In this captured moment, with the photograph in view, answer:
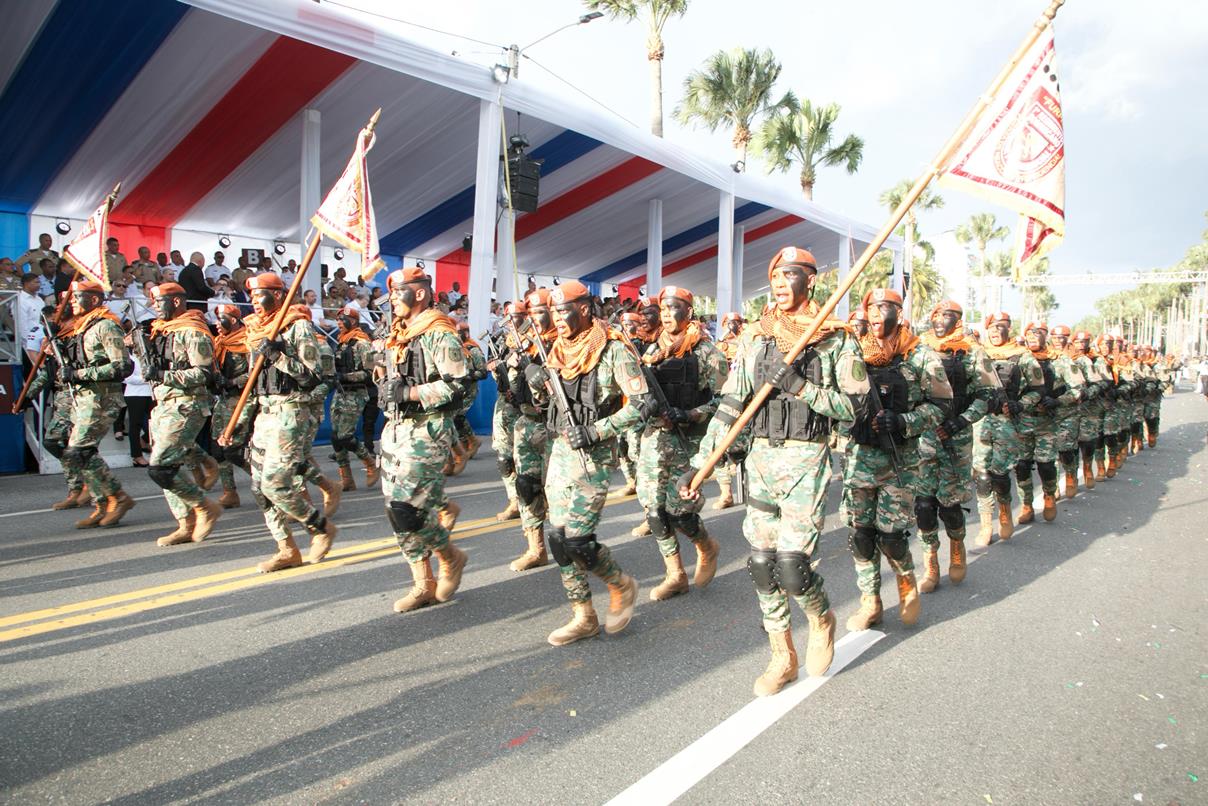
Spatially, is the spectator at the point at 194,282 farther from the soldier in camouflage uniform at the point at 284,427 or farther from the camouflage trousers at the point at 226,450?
the soldier in camouflage uniform at the point at 284,427

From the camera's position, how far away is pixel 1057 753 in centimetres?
312

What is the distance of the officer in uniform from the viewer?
3.64 metres

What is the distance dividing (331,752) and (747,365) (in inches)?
98.2

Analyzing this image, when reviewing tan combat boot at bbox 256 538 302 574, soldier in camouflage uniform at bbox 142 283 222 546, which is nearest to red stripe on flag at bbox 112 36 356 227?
soldier in camouflage uniform at bbox 142 283 222 546

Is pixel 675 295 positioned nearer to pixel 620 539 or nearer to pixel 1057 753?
pixel 620 539

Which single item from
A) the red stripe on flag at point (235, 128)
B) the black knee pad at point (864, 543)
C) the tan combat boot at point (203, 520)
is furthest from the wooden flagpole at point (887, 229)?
the red stripe on flag at point (235, 128)

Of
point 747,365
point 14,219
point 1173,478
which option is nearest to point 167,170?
point 14,219

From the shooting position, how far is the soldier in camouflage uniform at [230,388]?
703cm

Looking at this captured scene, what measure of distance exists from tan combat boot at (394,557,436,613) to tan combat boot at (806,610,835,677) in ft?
7.39

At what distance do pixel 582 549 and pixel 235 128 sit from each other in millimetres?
11877

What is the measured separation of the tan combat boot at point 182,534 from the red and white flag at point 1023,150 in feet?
19.2

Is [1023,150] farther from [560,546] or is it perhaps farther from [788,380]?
[560,546]

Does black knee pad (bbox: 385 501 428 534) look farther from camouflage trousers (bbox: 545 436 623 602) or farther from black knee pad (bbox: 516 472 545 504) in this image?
black knee pad (bbox: 516 472 545 504)

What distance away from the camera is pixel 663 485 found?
17.4ft
